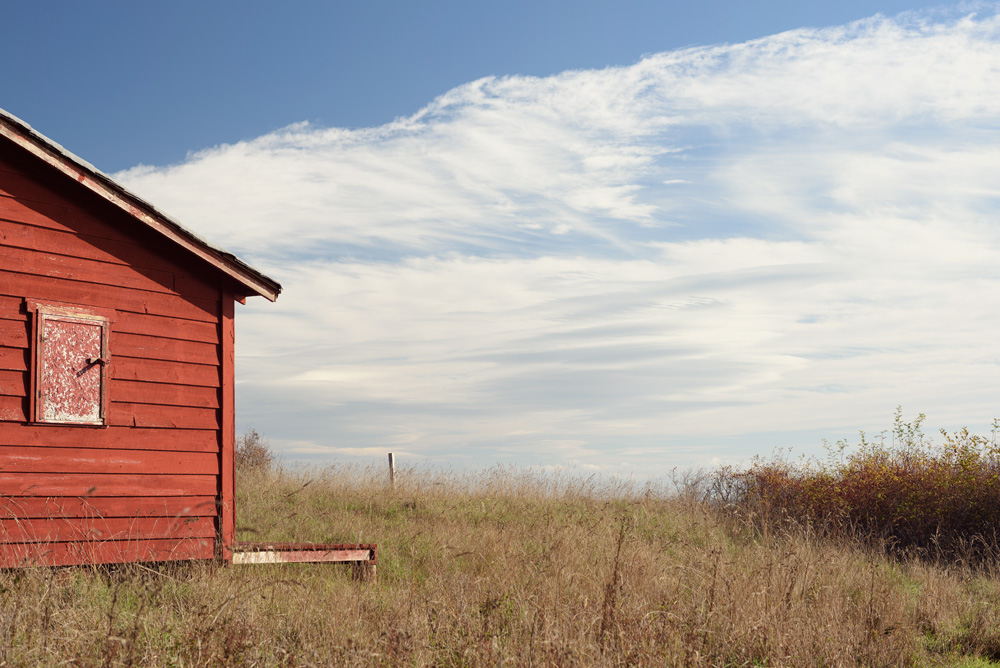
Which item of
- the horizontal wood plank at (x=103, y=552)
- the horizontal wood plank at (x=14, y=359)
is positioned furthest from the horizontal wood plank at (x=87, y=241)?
the horizontal wood plank at (x=103, y=552)

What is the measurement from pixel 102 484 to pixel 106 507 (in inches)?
A: 10.5

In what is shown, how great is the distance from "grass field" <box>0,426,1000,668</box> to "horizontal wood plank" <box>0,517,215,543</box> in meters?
0.40

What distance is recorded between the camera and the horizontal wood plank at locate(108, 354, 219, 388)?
9.31 meters

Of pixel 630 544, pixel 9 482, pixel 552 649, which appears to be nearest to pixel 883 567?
pixel 630 544

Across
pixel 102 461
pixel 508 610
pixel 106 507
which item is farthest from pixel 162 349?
pixel 508 610

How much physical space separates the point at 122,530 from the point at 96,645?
3848 mm

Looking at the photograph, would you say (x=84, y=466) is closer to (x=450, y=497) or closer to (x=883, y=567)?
(x=450, y=497)

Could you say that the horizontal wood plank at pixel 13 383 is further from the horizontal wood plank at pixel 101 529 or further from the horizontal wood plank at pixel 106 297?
the horizontal wood plank at pixel 101 529

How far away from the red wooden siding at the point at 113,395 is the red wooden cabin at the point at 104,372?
0.01m

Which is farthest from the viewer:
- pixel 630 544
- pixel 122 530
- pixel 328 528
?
pixel 328 528

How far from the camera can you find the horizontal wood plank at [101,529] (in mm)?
8539

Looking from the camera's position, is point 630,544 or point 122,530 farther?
point 630,544

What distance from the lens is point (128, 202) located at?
9.40 m

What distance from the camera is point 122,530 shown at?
9.12m
